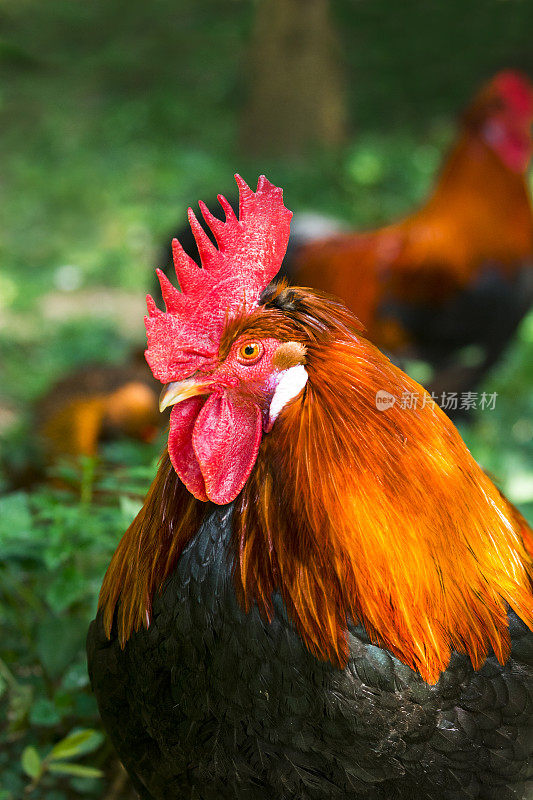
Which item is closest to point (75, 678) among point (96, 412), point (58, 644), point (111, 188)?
point (58, 644)

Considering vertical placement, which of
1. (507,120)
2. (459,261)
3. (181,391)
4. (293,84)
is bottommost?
(181,391)

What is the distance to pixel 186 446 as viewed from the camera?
1.71m

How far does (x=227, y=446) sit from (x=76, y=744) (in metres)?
1.24

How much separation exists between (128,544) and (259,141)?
9.50m

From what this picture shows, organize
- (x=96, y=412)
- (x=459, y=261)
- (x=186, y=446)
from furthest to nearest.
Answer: (x=459, y=261) → (x=96, y=412) → (x=186, y=446)

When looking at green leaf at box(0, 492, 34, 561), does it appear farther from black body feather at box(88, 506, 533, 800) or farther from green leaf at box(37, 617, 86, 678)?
black body feather at box(88, 506, 533, 800)

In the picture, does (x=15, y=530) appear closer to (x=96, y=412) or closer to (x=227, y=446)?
(x=227, y=446)

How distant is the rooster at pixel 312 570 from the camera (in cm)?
162

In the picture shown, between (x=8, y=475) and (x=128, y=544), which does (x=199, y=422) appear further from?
(x=8, y=475)

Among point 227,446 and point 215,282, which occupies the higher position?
point 215,282

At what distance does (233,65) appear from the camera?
12523 mm

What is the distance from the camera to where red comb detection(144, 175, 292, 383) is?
1683mm

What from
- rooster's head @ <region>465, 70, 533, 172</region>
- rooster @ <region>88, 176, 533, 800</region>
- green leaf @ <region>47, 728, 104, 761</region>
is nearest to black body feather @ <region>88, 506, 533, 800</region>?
rooster @ <region>88, 176, 533, 800</region>

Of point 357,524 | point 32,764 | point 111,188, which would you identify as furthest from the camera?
point 111,188
